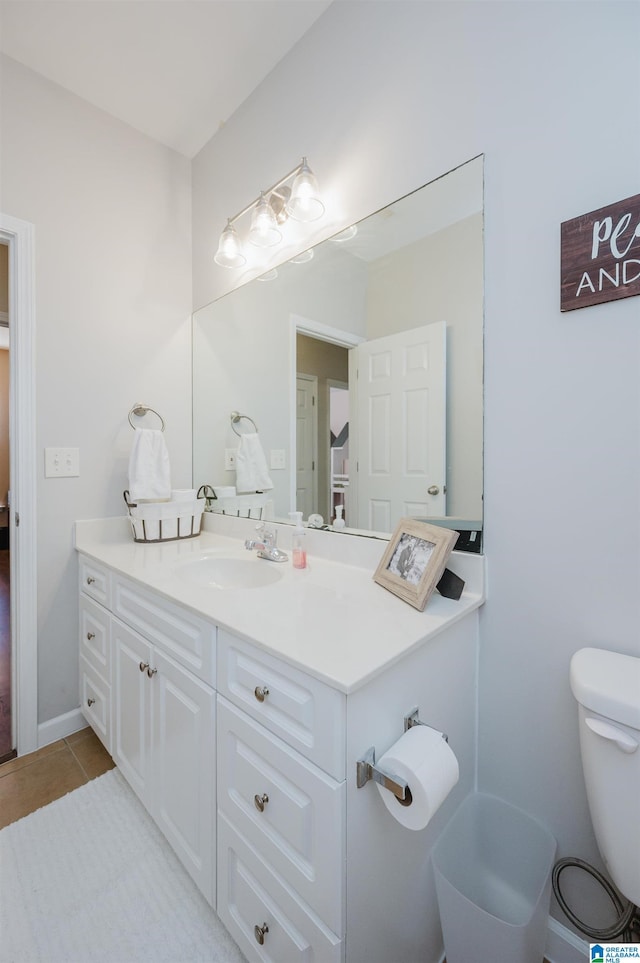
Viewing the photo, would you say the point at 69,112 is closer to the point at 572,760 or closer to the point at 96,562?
the point at 96,562

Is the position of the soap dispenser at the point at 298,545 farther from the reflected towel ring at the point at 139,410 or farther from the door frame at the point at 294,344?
the reflected towel ring at the point at 139,410

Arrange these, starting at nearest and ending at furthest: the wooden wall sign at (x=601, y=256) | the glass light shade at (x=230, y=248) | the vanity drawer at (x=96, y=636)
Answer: the wooden wall sign at (x=601, y=256) → the vanity drawer at (x=96, y=636) → the glass light shade at (x=230, y=248)

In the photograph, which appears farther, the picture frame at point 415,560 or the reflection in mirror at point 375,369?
the reflection in mirror at point 375,369

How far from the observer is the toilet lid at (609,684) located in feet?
2.33

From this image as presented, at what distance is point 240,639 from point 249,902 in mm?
560

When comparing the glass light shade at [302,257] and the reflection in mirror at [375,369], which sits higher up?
the glass light shade at [302,257]

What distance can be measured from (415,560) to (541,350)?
581 mm

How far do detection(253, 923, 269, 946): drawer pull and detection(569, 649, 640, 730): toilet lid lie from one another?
777mm

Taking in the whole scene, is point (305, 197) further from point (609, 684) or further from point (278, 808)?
point (278, 808)

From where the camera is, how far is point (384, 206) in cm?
125

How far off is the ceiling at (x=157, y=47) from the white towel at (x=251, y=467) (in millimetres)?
1414

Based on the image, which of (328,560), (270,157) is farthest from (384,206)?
(328,560)

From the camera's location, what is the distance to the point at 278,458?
1683mm

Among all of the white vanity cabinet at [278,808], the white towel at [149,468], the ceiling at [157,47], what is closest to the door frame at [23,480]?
the white towel at [149,468]
